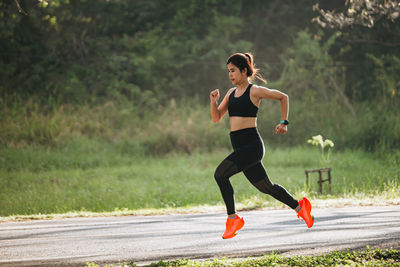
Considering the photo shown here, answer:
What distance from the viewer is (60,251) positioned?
6.05 m

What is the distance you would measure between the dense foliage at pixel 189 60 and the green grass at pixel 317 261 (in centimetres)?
1626

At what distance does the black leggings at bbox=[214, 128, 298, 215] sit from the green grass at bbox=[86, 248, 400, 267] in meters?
0.60

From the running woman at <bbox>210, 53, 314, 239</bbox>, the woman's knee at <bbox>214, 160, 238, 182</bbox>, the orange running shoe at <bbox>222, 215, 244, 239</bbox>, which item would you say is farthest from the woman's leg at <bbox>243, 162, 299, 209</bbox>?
the orange running shoe at <bbox>222, 215, 244, 239</bbox>

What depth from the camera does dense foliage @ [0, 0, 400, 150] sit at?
23.7 metres

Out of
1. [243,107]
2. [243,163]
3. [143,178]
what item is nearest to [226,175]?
[243,163]

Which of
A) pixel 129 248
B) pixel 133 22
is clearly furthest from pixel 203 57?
pixel 129 248

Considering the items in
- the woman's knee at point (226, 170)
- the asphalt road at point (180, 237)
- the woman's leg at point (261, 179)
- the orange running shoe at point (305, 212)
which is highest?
the woman's knee at point (226, 170)

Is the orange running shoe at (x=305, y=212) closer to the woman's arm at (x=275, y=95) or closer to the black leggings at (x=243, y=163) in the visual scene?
the black leggings at (x=243, y=163)

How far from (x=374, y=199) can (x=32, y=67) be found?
20140mm

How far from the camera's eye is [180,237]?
6.86 meters

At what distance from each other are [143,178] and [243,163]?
42.5ft

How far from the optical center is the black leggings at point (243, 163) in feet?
16.7

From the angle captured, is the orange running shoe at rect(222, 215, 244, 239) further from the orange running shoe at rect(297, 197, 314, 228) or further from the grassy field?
the grassy field

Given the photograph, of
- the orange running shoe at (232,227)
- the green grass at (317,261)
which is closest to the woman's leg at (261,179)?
the orange running shoe at (232,227)
